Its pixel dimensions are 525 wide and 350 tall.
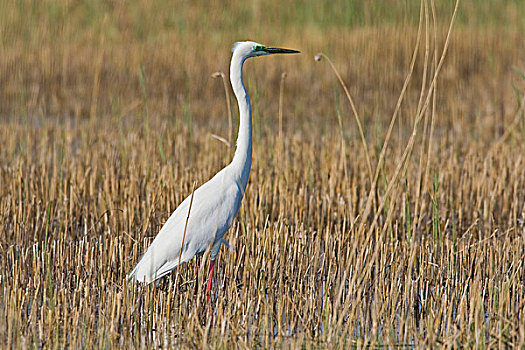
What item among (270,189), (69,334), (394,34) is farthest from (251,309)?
(394,34)

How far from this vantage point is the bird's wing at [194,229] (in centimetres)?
431

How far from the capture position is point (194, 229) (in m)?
4.45

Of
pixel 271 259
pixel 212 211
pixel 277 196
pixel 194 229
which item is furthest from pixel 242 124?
pixel 277 196

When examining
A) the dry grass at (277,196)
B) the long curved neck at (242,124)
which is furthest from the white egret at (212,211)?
the dry grass at (277,196)

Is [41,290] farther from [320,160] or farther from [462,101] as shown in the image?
[462,101]

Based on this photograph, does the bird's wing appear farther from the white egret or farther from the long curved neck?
the long curved neck

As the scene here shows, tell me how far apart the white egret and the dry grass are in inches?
5.8

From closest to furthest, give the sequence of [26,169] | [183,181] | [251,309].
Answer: [251,309], [183,181], [26,169]

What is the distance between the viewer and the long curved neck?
14.6 ft

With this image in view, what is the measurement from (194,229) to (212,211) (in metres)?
0.16

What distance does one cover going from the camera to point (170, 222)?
4.52 meters

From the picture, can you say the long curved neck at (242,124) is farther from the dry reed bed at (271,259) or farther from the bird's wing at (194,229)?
the dry reed bed at (271,259)

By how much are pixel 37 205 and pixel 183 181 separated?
1.19 metres

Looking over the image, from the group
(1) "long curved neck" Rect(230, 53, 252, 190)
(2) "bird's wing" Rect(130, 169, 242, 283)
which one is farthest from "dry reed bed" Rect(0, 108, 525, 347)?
(1) "long curved neck" Rect(230, 53, 252, 190)
